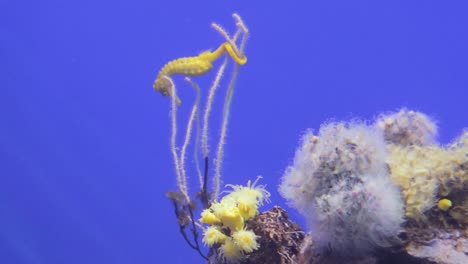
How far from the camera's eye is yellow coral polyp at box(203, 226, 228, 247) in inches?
131

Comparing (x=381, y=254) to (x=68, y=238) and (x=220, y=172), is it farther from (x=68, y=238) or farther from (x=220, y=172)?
(x=68, y=238)

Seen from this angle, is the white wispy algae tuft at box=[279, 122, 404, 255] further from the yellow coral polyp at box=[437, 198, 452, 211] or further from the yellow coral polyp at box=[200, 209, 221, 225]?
the yellow coral polyp at box=[200, 209, 221, 225]

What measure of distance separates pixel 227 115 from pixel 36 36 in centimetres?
1288

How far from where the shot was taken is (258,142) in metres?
14.6

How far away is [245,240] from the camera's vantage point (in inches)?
128

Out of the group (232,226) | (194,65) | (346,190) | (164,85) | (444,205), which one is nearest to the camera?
(346,190)

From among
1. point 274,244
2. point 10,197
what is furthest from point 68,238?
point 274,244

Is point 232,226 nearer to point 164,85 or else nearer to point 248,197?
point 248,197

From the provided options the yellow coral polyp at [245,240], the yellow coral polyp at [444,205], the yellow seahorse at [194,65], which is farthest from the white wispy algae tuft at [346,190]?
the yellow seahorse at [194,65]

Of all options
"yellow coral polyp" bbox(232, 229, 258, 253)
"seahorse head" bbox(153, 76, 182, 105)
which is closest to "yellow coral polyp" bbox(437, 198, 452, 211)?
"yellow coral polyp" bbox(232, 229, 258, 253)

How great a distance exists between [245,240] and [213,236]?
9.8 inches

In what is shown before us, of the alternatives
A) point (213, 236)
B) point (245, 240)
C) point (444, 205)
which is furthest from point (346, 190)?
point (213, 236)

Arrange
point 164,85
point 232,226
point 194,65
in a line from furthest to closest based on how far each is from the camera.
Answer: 1. point 164,85
2. point 194,65
3. point 232,226

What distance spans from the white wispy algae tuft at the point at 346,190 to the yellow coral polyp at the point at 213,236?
0.62 m
